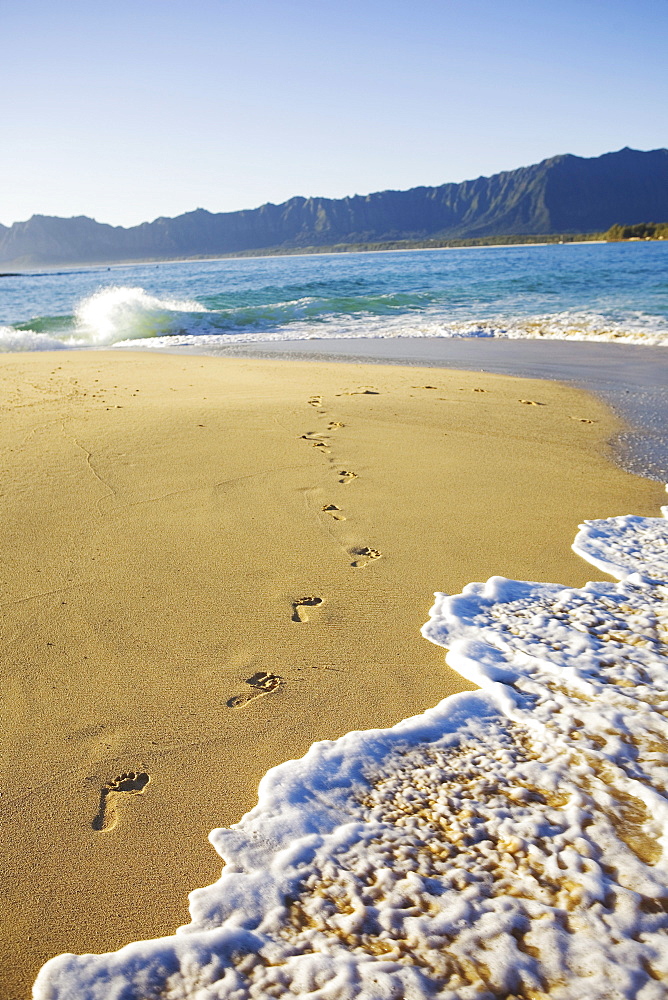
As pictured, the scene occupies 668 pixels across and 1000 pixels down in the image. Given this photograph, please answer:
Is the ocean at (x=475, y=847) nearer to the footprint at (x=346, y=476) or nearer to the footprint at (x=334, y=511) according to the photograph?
the footprint at (x=334, y=511)

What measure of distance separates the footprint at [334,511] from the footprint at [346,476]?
437mm

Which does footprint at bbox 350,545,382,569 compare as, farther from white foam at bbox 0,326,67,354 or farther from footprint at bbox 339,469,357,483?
white foam at bbox 0,326,67,354

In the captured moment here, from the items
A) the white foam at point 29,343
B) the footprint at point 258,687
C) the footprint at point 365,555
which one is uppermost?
the footprint at point 258,687

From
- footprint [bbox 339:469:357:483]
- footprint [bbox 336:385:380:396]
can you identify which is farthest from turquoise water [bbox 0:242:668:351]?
footprint [bbox 339:469:357:483]

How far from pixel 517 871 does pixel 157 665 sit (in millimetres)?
1409

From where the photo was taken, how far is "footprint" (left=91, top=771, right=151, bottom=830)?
1.80 meters

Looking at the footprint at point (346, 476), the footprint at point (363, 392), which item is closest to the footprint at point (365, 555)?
the footprint at point (346, 476)

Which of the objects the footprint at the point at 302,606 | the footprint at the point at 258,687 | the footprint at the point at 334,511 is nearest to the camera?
the footprint at the point at 258,687

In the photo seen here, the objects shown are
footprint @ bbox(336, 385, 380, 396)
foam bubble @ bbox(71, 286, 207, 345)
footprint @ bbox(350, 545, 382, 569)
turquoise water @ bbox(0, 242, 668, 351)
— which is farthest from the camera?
foam bubble @ bbox(71, 286, 207, 345)

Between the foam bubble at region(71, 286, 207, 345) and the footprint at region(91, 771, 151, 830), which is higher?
the footprint at region(91, 771, 151, 830)

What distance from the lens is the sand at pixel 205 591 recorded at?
1750 millimetres

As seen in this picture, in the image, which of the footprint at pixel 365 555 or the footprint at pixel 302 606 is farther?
the footprint at pixel 365 555

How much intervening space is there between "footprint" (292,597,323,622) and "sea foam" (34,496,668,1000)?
684 mm

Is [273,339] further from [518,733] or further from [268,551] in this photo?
[518,733]
